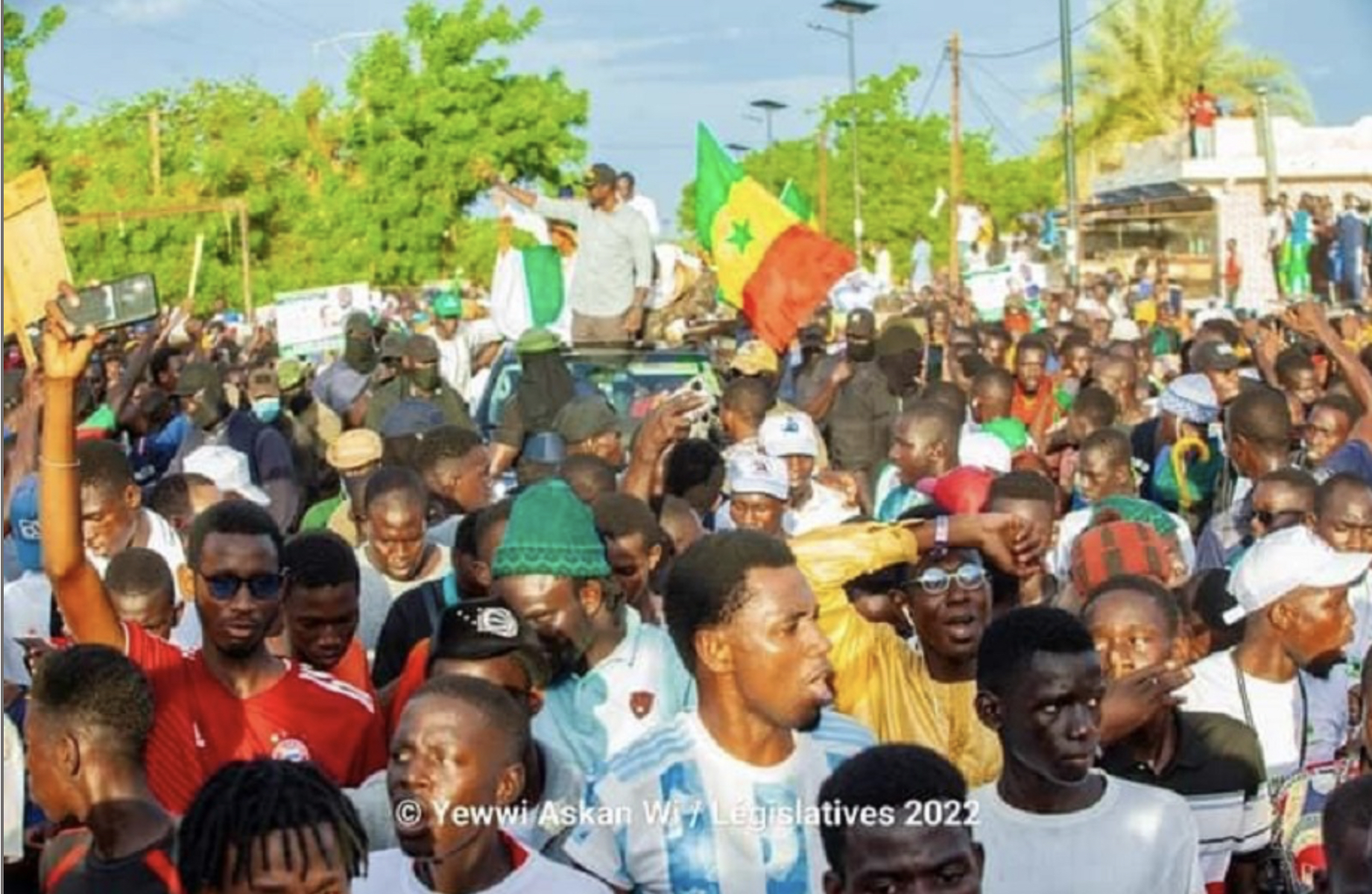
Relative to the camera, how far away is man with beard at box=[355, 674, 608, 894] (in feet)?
13.3

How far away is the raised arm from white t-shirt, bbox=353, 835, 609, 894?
1151 mm

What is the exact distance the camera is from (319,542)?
5.95 meters

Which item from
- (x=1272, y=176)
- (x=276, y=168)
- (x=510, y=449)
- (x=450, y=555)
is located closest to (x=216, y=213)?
(x=276, y=168)

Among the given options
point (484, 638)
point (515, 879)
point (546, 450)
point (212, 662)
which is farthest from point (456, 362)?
point (515, 879)

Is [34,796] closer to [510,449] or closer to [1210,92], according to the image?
[510,449]

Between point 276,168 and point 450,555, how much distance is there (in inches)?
791

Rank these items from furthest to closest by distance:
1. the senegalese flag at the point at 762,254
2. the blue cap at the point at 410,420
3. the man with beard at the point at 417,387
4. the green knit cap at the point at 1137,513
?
1. the senegalese flag at the point at 762,254
2. the man with beard at the point at 417,387
3. the blue cap at the point at 410,420
4. the green knit cap at the point at 1137,513

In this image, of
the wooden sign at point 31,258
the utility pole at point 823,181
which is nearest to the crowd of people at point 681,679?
the wooden sign at point 31,258

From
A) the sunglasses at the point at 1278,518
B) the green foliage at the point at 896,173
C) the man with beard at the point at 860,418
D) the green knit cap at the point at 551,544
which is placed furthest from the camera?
the green foliage at the point at 896,173

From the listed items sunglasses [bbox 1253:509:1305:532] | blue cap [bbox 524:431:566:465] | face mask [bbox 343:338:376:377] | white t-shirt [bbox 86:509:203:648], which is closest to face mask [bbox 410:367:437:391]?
face mask [bbox 343:338:376:377]

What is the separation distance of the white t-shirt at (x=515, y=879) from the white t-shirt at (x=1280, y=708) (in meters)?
1.96

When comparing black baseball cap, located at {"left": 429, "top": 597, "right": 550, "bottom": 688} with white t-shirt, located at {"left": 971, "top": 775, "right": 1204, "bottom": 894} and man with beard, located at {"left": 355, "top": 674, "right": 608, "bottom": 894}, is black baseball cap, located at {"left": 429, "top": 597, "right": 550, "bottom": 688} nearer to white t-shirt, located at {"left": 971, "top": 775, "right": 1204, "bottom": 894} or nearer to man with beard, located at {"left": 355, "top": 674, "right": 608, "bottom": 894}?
man with beard, located at {"left": 355, "top": 674, "right": 608, "bottom": 894}

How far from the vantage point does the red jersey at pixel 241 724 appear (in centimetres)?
484

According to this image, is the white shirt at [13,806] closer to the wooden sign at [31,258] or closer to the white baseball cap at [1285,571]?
the wooden sign at [31,258]
